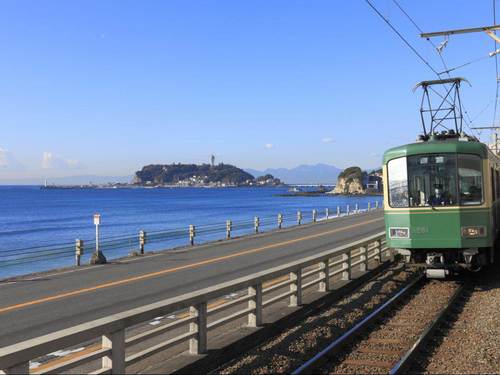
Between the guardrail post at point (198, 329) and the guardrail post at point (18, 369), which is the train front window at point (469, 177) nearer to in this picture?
the guardrail post at point (198, 329)

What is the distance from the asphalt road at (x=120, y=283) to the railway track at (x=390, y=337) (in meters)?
4.83

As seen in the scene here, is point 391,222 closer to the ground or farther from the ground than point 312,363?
farther from the ground

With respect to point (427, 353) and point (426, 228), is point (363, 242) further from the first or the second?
point (427, 353)

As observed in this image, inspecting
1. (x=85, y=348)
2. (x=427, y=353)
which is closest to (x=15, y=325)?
(x=85, y=348)

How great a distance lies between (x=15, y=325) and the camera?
997 centimetres

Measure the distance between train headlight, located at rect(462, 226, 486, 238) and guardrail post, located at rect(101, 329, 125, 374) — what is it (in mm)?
9284

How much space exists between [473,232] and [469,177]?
50.4 inches

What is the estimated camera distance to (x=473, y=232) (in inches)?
489

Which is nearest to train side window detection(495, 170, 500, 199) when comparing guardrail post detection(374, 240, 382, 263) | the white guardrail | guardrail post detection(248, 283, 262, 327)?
guardrail post detection(374, 240, 382, 263)

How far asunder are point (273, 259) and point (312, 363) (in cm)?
1233

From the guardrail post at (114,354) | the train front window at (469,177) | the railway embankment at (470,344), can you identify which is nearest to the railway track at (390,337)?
the railway embankment at (470,344)

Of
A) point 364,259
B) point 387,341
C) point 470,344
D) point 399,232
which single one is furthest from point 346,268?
point 470,344

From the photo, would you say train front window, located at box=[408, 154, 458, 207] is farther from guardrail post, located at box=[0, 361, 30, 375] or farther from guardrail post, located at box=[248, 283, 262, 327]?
guardrail post, located at box=[0, 361, 30, 375]

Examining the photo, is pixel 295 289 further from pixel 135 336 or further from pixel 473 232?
pixel 473 232
